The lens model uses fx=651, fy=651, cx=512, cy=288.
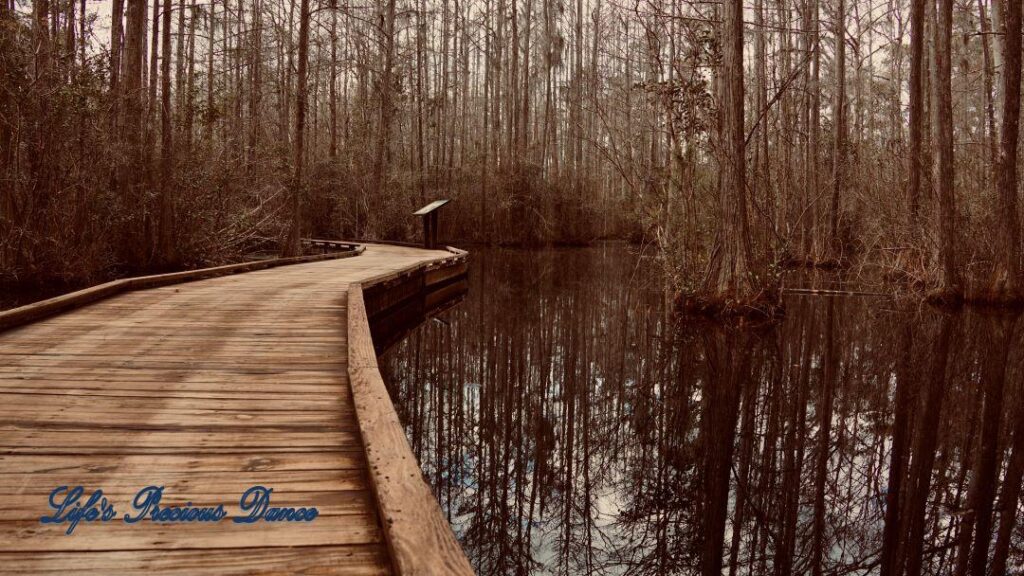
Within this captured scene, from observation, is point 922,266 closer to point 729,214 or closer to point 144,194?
point 729,214

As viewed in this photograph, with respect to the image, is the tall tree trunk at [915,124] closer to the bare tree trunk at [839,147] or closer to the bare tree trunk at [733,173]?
the bare tree trunk at [839,147]

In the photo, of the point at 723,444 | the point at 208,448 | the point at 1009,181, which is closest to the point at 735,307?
the point at 723,444

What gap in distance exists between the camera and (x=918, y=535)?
3225mm

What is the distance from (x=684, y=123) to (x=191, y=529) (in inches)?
351

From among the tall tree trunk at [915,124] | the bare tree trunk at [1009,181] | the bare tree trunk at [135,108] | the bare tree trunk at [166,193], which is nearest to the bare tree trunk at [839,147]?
the tall tree trunk at [915,124]

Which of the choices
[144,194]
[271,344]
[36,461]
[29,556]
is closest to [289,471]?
[29,556]

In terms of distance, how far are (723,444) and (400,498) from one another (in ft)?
10.1

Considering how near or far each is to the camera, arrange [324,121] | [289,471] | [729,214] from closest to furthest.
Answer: [289,471]
[729,214]
[324,121]

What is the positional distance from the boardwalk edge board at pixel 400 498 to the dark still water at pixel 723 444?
0.90 m

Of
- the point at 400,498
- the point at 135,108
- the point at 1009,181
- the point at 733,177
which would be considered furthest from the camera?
the point at 135,108

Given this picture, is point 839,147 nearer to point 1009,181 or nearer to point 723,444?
point 1009,181

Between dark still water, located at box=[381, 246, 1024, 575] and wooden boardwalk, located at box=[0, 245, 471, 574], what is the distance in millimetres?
935

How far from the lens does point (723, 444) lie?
4414 millimetres

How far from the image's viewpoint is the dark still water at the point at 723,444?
10.4 ft
